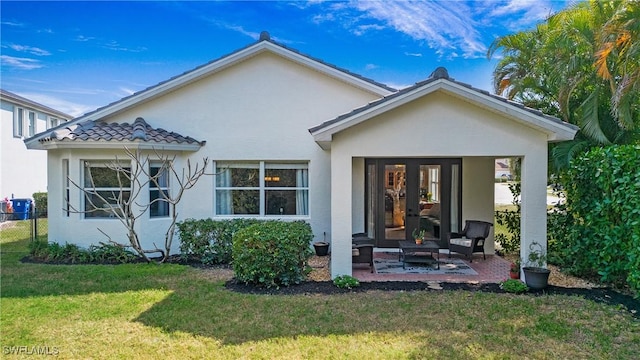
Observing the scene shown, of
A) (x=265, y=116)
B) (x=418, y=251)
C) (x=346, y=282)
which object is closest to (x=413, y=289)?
(x=346, y=282)

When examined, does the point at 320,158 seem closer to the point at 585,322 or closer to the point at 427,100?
the point at 427,100

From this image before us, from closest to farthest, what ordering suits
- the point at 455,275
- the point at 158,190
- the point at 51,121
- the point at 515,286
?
1. the point at 515,286
2. the point at 455,275
3. the point at 158,190
4. the point at 51,121

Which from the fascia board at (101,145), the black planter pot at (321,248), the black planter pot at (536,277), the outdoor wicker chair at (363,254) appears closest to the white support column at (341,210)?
the outdoor wicker chair at (363,254)

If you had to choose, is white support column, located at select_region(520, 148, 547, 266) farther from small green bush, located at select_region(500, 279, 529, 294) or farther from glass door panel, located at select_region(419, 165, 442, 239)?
glass door panel, located at select_region(419, 165, 442, 239)

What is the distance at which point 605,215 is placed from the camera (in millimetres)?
8125

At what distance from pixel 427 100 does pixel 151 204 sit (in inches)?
357

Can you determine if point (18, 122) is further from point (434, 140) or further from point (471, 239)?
point (471, 239)

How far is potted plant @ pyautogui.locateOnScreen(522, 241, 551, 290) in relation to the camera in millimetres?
8016

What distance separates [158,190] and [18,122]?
17.5 meters

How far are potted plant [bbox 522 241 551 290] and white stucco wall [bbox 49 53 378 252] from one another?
6012mm

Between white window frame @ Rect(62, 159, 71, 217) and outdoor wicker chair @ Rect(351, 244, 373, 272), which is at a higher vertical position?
white window frame @ Rect(62, 159, 71, 217)

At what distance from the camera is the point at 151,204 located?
11727 millimetres

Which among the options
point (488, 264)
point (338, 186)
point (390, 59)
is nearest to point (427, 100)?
point (338, 186)

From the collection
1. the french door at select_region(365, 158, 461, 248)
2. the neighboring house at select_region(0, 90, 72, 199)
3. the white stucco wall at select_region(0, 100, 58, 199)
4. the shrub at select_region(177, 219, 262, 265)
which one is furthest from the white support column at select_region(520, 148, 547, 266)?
the white stucco wall at select_region(0, 100, 58, 199)
